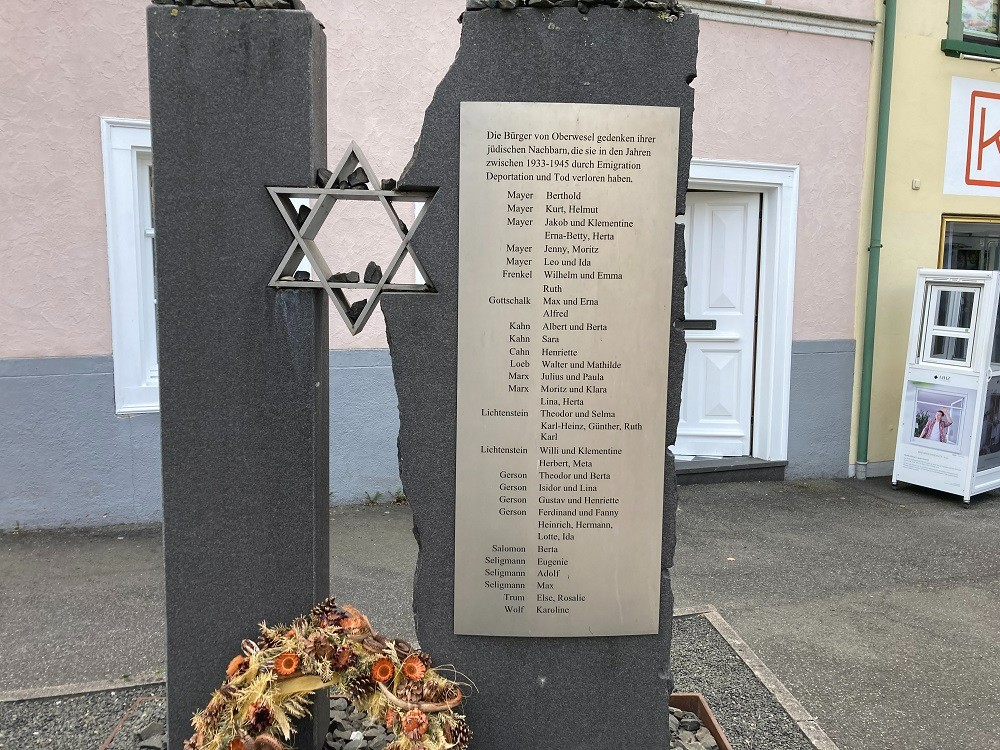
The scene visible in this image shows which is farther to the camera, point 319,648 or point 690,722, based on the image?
point 690,722

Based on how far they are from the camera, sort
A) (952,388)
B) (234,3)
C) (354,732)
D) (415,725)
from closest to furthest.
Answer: (415,725)
(234,3)
(354,732)
(952,388)

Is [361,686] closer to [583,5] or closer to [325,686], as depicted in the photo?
[325,686]

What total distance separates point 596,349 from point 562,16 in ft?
3.31

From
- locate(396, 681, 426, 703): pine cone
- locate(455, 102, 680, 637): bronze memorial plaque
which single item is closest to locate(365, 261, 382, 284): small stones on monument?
locate(455, 102, 680, 637): bronze memorial plaque

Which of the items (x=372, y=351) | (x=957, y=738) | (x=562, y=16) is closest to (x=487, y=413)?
(x=562, y=16)

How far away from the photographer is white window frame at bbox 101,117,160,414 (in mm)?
5109

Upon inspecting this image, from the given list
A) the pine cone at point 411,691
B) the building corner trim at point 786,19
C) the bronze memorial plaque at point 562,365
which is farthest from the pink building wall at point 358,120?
the pine cone at point 411,691

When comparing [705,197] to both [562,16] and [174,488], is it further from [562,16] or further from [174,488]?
[174,488]

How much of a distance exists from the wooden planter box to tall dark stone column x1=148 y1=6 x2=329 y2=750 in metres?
1.42

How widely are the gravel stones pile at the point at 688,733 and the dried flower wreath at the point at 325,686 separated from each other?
97 centimetres

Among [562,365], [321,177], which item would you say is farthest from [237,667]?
[321,177]

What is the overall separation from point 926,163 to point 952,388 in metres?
2.06

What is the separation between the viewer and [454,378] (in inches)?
95.5

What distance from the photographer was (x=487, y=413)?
2432 mm
